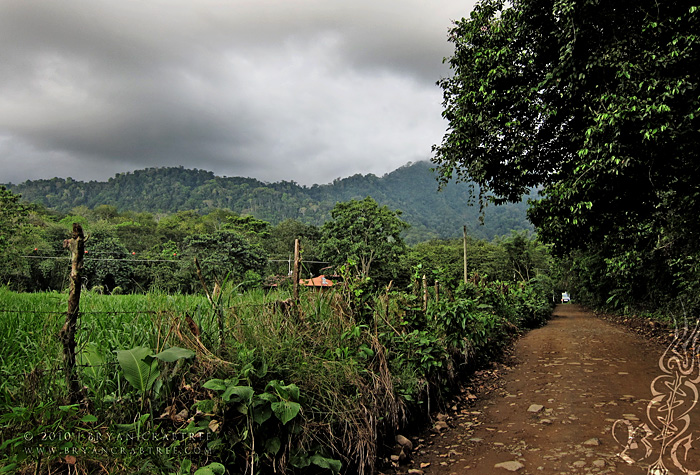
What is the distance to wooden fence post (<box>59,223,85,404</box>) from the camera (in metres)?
2.73

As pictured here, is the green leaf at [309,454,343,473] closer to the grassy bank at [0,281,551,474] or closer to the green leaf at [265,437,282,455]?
the grassy bank at [0,281,551,474]

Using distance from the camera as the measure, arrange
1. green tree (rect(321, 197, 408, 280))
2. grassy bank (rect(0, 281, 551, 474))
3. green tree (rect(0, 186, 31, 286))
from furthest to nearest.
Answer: green tree (rect(321, 197, 408, 280)) < green tree (rect(0, 186, 31, 286)) < grassy bank (rect(0, 281, 551, 474))

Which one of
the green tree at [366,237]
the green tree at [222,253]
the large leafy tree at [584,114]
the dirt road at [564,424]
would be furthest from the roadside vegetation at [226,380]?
the green tree at [222,253]

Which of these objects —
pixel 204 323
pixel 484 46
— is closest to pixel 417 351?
pixel 204 323

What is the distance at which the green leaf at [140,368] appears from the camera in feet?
8.85

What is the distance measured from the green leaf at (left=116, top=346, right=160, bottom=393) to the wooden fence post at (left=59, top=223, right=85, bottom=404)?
0.38m

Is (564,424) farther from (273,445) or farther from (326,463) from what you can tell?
(273,445)

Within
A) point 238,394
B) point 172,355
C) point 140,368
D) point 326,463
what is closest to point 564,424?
point 326,463

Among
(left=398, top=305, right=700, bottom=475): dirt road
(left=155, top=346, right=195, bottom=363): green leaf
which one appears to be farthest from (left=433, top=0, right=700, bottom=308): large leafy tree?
(left=155, top=346, right=195, bottom=363): green leaf

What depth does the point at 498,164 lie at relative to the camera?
8961mm

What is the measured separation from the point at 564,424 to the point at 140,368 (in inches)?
164

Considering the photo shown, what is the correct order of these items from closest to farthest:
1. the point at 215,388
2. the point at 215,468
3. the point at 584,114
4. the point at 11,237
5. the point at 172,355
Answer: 1. the point at 215,468
2. the point at 215,388
3. the point at 172,355
4. the point at 584,114
5. the point at 11,237

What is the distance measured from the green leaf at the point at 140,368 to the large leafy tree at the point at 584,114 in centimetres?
694

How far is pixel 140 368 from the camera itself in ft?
8.91
